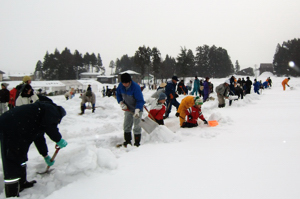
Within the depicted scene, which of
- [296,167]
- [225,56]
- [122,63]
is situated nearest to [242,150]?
[296,167]

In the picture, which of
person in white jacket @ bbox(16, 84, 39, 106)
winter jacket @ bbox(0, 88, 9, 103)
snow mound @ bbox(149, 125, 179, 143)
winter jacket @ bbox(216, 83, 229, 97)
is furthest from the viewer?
winter jacket @ bbox(216, 83, 229, 97)

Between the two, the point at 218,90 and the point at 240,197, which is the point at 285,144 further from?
the point at 218,90

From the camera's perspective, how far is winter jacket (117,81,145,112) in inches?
148

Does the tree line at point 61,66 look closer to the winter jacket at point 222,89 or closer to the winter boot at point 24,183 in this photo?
the winter jacket at point 222,89

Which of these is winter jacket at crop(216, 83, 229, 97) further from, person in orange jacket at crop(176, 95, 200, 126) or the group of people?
the group of people

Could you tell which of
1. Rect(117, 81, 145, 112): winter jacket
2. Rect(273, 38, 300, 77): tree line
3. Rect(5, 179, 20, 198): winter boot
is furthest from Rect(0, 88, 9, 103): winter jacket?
Rect(273, 38, 300, 77): tree line

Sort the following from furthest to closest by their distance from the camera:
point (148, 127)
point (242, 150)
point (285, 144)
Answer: point (148, 127)
point (285, 144)
point (242, 150)

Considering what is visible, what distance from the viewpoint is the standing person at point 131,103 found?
3.68 meters

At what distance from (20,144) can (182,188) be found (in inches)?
76.1

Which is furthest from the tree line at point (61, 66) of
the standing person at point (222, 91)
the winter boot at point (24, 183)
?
the winter boot at point (24, 183)

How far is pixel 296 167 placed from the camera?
7.09 ft

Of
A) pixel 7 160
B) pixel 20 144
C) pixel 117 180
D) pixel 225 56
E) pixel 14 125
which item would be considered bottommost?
pixel 117 180

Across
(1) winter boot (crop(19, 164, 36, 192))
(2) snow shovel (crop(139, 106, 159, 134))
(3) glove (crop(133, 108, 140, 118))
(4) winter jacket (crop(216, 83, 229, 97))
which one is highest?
(4) winter jacket (crop(216, 83, 229, 97))

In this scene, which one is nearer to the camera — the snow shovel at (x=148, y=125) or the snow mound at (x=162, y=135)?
the snow mound at (x=162, y=135)
